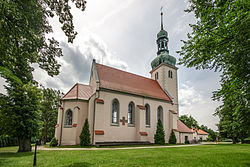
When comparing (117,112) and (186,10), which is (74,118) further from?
(186,10)

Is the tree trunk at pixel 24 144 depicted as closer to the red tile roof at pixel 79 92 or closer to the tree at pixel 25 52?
the tree at pixel 25 52

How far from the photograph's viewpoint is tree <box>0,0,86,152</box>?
477 centimetres

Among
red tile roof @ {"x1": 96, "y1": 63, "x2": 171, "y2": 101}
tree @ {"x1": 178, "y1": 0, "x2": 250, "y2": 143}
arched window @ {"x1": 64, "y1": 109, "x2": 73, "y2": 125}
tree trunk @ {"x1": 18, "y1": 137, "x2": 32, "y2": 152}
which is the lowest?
tree trunk @ {"x1": 18, "y1": 137, "x2": 32, "y2": 152}

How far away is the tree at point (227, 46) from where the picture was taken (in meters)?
4.78

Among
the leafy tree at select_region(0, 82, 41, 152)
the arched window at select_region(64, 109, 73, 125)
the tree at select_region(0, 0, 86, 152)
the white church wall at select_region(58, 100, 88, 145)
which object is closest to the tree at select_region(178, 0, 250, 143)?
the tree at select_region(0, 0, 86, 152)

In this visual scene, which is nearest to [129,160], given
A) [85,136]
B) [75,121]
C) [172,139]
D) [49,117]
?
[85,136]

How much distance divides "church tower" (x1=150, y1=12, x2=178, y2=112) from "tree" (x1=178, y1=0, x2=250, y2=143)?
756 inches

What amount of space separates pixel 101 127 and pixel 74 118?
351 centimetres

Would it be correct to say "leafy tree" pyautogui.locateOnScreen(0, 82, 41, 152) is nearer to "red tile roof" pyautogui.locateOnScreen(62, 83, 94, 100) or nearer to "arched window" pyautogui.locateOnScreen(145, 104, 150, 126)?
"red tile roof" pyautogui.locateOnScreen(62, 83, 94, 100)

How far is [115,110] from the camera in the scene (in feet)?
63.6

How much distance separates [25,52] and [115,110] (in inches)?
542

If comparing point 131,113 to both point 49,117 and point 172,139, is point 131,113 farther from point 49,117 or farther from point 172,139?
point 49,117

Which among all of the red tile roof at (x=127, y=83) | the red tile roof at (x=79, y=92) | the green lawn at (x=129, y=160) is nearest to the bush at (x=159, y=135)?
the red tile roof at (x=127, y=83)

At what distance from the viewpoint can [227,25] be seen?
491 centimetres
